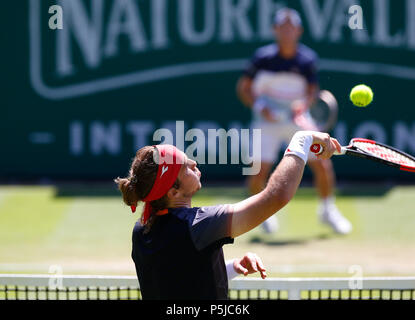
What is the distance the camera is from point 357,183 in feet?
30.9

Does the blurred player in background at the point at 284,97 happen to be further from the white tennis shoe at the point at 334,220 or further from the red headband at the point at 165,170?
the red headband at the point at 165,170

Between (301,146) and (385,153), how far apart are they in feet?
2.77

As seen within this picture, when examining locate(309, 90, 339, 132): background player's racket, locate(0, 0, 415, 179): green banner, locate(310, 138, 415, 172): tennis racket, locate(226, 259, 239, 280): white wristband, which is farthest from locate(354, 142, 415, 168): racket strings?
locate(0, 0, 415, 179): green banner

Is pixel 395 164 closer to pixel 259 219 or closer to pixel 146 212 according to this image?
pixel 259 219

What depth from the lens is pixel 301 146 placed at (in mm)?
2734

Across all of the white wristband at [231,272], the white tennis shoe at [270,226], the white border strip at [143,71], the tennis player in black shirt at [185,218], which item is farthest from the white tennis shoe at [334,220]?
the tennis player in black shirt at [185,218]

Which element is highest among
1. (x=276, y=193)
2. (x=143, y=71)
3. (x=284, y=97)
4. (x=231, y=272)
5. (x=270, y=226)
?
(x=143, y=71)

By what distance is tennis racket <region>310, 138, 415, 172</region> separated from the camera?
10.5 ft

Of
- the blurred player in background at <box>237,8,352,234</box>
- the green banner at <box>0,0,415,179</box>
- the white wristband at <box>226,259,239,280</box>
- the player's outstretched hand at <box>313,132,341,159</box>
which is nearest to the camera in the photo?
the player's outstretched hand at <box>313,132,341,159</box>

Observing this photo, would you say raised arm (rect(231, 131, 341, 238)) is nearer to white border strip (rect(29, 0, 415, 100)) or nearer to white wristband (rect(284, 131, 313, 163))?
white wristband (rect(284, 131, 313, 163))

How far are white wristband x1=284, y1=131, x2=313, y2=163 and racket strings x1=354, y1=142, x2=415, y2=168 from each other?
1.86ft

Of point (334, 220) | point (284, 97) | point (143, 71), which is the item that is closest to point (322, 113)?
point (284, 97)

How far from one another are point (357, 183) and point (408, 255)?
125 inches

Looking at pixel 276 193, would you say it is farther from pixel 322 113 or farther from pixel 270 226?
pixel 322 113
